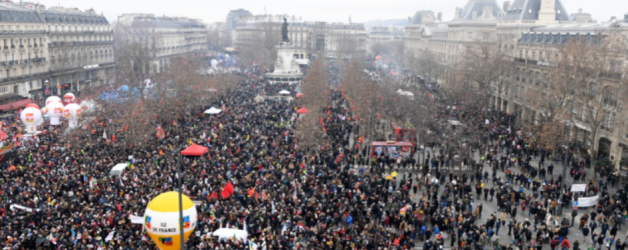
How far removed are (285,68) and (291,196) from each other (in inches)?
2050

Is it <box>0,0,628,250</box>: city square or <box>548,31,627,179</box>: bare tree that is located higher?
<box>548,31,627,179</box>: bare tree

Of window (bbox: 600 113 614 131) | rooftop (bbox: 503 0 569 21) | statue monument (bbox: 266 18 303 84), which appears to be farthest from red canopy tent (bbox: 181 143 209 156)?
statue monument (bbox: 266 18 303 84)

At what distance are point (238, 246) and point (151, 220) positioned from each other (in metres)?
3.40

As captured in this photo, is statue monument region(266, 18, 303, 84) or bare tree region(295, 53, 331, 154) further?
statue monument region(266, 18, 303, 84)

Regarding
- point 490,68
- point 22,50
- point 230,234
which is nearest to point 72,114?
point 22,50

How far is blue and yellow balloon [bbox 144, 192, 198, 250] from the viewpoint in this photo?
19062mm

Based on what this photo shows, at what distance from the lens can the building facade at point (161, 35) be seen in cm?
10119

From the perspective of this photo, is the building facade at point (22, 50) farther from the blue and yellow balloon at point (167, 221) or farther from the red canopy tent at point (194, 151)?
the blue and yellow balloon at point (167, 221)

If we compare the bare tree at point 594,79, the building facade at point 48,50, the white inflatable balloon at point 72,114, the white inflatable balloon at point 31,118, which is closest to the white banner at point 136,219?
the white inflatable balloon at point 72,114

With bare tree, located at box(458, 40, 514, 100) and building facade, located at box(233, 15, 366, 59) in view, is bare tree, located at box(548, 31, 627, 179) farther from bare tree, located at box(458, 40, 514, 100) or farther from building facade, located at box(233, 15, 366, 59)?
building facade, located at box(233, 15, 366, 59)

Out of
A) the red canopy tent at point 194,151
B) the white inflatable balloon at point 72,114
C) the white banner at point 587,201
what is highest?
the white inflatable balloon at point 72,114

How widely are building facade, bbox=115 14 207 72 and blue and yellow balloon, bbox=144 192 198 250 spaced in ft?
237

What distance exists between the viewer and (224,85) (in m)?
59.2

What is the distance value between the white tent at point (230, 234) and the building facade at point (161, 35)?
72353 mm
